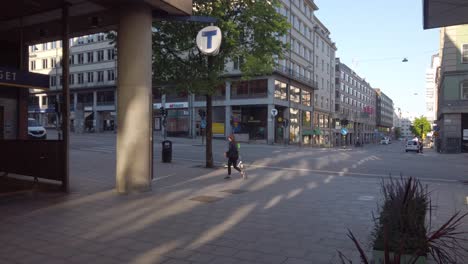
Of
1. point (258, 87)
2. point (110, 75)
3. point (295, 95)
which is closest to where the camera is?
point (258, 87)

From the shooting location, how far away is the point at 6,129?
1199 cm

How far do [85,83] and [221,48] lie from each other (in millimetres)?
54458

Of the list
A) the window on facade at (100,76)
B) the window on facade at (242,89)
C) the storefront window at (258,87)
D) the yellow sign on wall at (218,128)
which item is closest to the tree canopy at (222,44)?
the storefront window at (258,87)

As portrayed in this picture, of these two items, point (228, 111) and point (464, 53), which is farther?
point (228, 111)

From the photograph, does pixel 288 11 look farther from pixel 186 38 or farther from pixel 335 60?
pixel 186 38

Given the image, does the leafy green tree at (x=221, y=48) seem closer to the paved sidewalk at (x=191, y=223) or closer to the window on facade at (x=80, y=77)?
the paved sidewalk at (x=191, y=223)

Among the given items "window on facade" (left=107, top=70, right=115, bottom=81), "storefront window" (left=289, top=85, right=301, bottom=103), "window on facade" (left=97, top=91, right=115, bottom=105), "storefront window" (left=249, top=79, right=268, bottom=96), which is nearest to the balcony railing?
"storefront window" (left=289, top=85, right=301, bottom=103)

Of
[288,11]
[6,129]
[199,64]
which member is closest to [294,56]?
[288,11]

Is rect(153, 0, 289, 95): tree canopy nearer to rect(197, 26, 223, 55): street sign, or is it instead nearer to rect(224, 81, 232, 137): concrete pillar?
rect(197, 26, 223, 55): street sign

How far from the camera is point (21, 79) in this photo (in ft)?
28.8

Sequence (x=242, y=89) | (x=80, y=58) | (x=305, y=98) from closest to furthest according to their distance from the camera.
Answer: (x=242, y=89), (x=305, y=98), (x=80, y=58)

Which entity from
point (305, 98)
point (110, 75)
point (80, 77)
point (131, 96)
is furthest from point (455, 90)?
point (80, 77)

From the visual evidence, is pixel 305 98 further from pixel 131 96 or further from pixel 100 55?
pixel 131 96

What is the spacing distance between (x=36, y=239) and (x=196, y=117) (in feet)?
150
